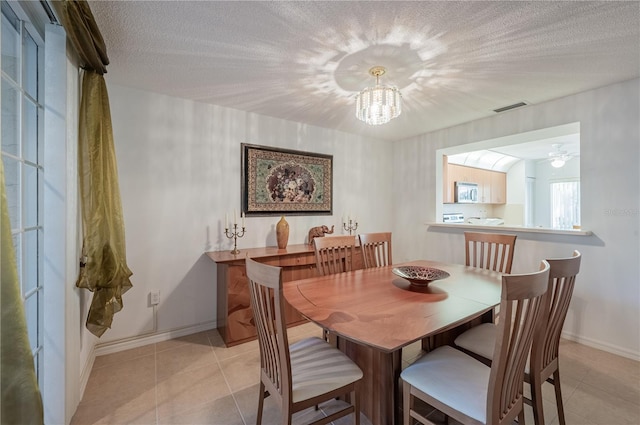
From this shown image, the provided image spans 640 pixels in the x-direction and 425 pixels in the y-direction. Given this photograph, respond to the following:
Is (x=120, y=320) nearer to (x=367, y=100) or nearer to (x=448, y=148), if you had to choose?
(x=367, y=100)

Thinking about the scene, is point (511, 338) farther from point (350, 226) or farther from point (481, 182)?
point (481, 182)

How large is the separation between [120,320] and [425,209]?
370cm

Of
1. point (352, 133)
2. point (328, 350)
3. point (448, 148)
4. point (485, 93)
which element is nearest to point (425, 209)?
point (448, 148)

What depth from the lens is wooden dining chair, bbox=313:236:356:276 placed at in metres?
2.29

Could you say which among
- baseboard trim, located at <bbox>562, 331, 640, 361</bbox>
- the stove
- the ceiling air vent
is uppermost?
the ceiling air vent

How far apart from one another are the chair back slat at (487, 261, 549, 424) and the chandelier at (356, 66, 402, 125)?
1384mm

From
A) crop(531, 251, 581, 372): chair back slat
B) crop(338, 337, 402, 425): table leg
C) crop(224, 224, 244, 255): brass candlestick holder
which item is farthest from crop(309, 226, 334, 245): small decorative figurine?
crop(531, 251, 581, 372): chair back slat

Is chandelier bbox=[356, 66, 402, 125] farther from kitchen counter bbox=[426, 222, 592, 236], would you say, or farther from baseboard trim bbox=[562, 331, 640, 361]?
baseboard trim bbox=[562, 331, 640, 361]

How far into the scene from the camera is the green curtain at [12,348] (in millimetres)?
750

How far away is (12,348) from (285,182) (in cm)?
262

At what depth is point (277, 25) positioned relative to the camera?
1.61 m

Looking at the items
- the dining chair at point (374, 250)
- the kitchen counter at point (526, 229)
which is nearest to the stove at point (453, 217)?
the kitchen counter at point (526, 229)

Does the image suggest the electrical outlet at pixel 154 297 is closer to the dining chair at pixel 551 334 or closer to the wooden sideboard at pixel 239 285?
the wooden sideboard at pixel 239 285

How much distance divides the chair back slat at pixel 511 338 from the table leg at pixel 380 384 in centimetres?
50
